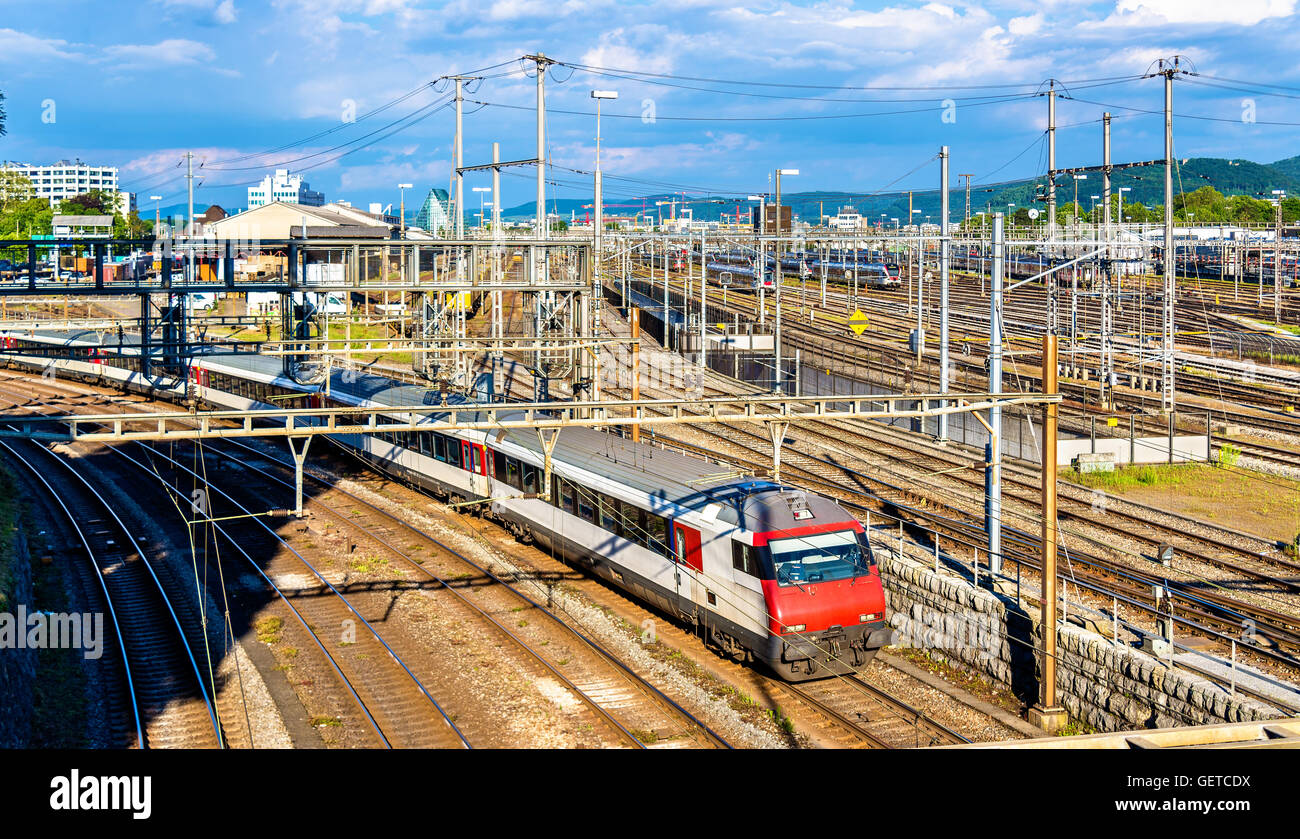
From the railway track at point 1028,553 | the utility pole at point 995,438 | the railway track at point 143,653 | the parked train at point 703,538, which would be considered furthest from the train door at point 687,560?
the railway track at point 143,653

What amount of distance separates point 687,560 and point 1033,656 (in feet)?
16.9

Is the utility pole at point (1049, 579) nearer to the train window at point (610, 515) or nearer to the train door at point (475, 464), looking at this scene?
the train window at point (610, 515)

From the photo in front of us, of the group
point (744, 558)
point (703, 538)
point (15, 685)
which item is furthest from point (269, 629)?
point (744, 558)

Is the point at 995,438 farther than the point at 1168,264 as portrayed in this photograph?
No

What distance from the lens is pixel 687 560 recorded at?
16422 mm

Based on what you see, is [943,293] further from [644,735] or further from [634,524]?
[644,735]

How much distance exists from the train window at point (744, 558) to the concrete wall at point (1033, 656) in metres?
3.66

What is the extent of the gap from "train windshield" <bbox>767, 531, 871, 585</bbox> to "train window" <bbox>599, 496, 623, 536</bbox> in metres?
4.18

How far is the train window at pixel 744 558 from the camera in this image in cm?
1485

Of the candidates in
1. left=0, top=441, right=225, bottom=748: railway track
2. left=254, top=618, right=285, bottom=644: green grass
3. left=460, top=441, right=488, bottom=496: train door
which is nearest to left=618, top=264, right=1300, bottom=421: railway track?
left=460, top=441, right=488, bottom=496: train door

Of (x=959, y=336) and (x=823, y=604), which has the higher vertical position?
(x=959, y=336)

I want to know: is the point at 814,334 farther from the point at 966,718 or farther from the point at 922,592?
Result: the point at 966,718
